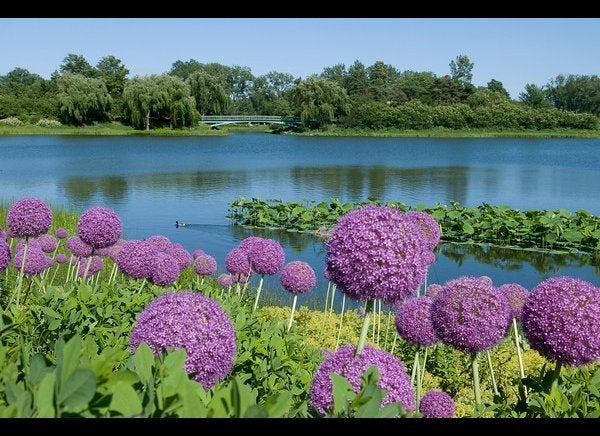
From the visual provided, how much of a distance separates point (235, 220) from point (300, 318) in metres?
10.9

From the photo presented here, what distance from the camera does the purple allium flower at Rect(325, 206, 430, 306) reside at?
260cm

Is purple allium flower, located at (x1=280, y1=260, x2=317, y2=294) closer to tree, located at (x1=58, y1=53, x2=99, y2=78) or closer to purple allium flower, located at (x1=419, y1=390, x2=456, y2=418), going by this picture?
purple allium flower, located at (x1=419, y1=390, x2=456, y2=418)

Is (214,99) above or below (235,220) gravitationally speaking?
above

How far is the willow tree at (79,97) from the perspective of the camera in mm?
60562

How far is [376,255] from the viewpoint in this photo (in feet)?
8.53

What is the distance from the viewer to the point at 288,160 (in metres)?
43.0

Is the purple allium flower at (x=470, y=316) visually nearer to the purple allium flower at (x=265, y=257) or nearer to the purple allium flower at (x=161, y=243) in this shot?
the purple allium flower at (x=265, y=257)

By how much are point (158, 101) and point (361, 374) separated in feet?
195

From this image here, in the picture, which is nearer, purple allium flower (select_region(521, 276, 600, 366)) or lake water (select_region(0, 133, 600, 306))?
purple allium flower (select_region(521, 276, 600, 366))

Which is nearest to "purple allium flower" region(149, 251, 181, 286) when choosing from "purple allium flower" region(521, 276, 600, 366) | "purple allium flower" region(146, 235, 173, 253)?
"purple allium flower" region(146, 235, 173, 253)

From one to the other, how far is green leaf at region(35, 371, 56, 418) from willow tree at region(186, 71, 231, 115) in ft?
237

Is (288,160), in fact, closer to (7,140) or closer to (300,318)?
(7,140)
